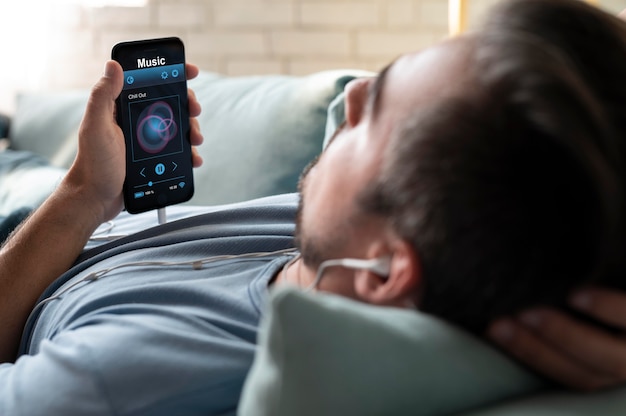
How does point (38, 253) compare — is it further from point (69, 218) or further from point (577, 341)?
point (577, 341)

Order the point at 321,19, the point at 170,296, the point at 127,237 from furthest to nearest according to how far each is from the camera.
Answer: the point at 321,19 < the point at 127,237 < the point at 170,296

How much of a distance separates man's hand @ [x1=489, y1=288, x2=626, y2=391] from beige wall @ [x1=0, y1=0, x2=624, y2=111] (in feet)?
5.83

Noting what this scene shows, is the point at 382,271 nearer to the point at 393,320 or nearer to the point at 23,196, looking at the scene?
the point at 393,320

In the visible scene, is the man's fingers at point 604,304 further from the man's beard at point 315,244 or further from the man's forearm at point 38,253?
the man's forearm at point 38,253

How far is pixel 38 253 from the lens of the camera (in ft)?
3.53

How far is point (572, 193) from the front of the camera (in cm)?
59

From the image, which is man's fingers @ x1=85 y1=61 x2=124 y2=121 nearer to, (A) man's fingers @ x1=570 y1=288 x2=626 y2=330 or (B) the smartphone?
(B) the smartphone

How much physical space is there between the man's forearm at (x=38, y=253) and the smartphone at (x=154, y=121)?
0.07 meters

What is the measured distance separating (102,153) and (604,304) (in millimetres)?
702

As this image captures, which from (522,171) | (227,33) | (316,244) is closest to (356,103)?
(316,244)

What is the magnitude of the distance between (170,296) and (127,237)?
25cm

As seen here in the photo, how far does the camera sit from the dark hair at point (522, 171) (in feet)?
1.91

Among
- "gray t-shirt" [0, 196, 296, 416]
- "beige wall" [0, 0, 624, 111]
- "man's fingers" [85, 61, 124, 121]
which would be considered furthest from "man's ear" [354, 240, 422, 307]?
"beige wall" [0, 0, 624, 111]

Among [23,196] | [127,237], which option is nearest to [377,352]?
[127,237]
